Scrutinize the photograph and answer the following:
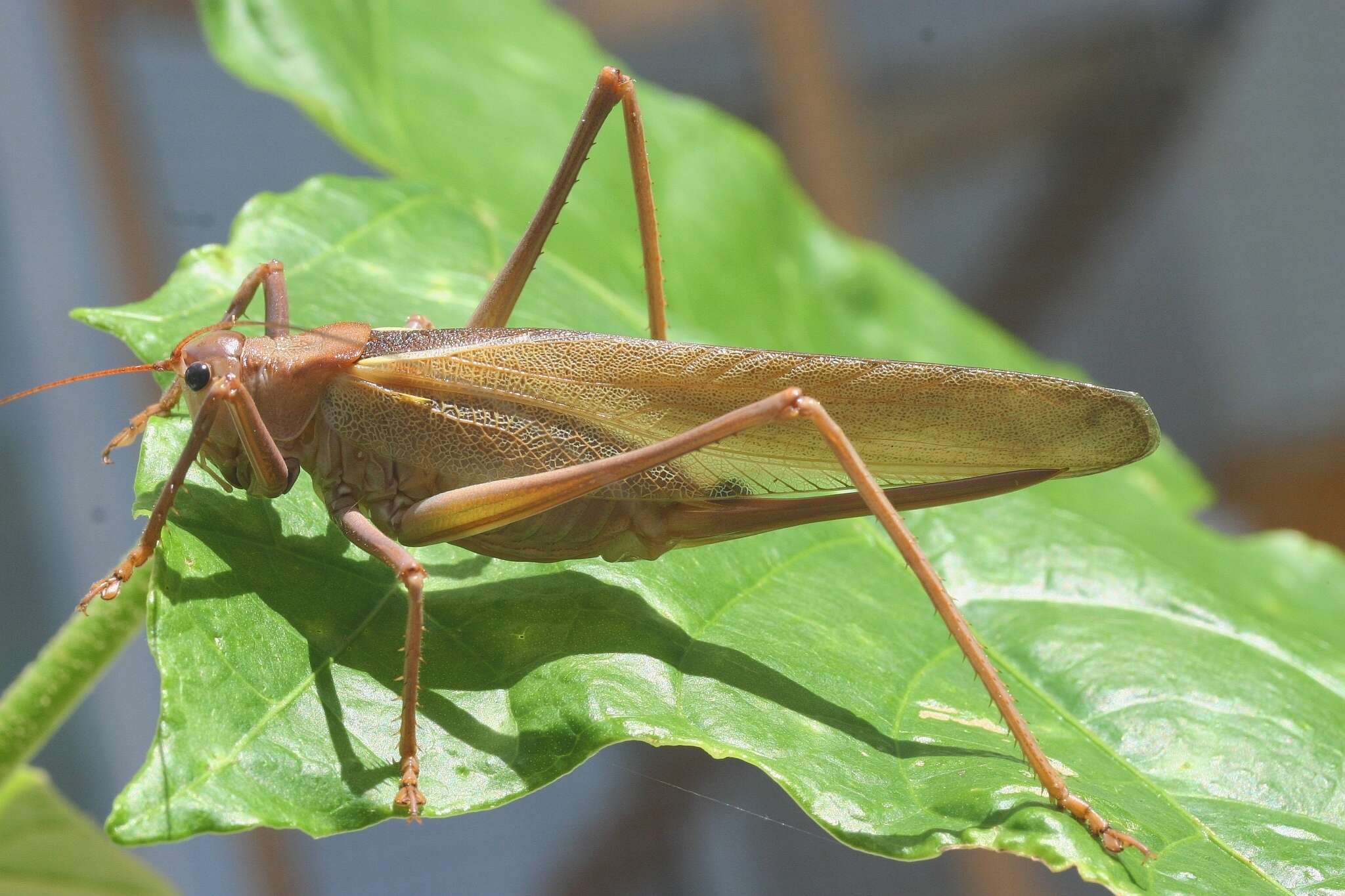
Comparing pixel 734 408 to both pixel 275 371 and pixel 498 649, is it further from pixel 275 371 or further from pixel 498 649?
pixel 275 371

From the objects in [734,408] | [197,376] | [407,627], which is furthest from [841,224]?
[407,627]

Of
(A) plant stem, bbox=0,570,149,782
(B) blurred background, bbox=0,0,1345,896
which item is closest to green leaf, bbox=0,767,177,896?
(A) plant stem, bbox=0,570,149,782

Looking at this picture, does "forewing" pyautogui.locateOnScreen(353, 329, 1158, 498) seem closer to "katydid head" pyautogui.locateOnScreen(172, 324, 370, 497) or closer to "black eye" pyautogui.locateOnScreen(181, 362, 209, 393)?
"katydid head" pyautogui.locateOnScreen(172, 324, 370, 497)

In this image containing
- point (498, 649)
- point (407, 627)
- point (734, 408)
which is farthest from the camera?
point (734, 408)

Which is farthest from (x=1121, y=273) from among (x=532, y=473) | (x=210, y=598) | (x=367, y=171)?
(x=210, y=598)

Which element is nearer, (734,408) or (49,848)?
(734,408)

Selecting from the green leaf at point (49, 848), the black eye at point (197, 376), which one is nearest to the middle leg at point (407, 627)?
the black eye at point (197, 376)

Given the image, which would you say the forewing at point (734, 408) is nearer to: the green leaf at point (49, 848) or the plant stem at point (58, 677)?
the plant stem at point (58, 677)

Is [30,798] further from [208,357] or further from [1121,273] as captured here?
[1121,273]
